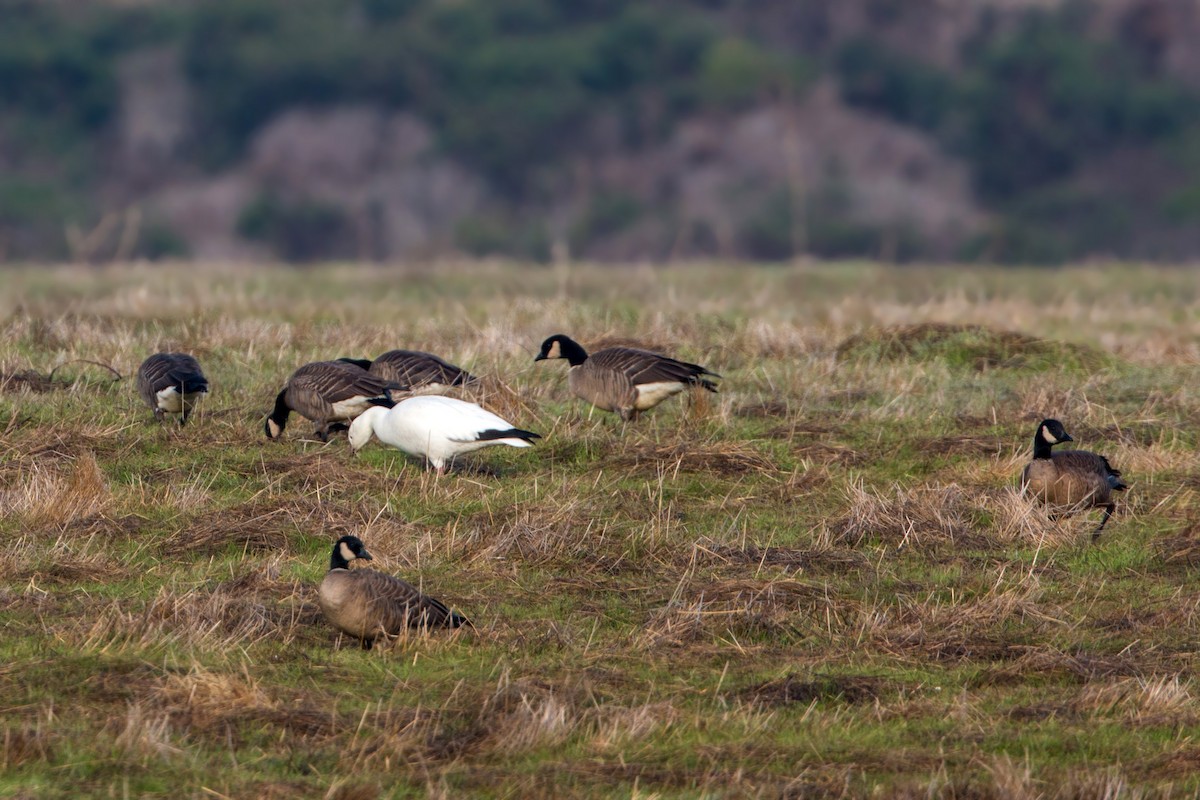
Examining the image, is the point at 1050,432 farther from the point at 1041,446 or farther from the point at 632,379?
the point at 632,379

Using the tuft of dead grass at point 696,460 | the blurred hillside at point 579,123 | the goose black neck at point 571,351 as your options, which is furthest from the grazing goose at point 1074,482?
the blurred hillside at point 579,123

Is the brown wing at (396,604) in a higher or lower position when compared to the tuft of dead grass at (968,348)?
lower

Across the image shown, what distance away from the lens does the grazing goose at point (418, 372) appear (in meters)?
9.35

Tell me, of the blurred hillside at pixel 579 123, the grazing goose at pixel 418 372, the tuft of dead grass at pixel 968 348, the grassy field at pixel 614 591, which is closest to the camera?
the grassy field at pixel 614 591

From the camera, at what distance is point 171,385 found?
28.1 feet

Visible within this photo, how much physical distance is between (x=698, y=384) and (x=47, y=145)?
41.4 meters

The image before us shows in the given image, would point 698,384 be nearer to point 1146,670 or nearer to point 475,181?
point 1146,670

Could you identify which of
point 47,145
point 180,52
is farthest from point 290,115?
point 47,145

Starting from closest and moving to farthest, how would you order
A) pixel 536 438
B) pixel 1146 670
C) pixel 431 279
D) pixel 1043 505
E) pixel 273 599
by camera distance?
pixel 1146 670, pixel 273 599, pixel 1043 505, pixel 536 438, pixel 431 279

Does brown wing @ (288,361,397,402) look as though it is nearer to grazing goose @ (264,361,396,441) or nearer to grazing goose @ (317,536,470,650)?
grazing goose @ (264,361,396,441)

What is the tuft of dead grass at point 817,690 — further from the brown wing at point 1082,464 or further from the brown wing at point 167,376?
the brown wing at point 167,376

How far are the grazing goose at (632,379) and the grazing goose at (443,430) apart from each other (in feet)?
4.02

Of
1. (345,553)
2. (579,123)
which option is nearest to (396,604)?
(345,553)

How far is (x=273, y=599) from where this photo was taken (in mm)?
6090
